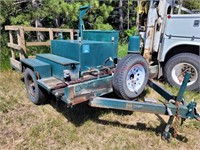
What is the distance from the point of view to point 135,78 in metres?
3.08

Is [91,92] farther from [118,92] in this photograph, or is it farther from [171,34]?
[171,34]

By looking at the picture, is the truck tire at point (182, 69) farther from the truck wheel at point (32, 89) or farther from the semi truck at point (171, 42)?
the truck wheel at point (32, 89)

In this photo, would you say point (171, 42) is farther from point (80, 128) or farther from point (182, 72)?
point (80, 128)

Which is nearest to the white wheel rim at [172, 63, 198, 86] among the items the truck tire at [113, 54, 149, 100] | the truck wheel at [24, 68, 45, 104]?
the truck tire at [113, 54, 149, 100]

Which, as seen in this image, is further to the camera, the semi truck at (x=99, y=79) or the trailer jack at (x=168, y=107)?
the semi truck at (x=99, y=79)

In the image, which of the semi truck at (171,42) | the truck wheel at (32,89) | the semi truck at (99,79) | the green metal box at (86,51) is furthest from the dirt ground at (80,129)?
the semi truck at (171,42)

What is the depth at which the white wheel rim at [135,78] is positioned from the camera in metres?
2.95

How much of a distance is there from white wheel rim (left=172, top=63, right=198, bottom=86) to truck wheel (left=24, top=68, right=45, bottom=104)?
107 inches

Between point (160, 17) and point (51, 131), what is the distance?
3.15 meters

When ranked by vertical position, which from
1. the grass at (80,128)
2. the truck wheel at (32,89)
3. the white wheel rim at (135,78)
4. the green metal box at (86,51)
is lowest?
the grass at (80,128)

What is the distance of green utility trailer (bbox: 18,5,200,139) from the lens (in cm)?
258

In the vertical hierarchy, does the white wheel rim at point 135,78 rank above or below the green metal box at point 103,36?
below

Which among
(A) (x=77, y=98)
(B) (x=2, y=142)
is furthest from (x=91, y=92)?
(B) (x=2, y=142)

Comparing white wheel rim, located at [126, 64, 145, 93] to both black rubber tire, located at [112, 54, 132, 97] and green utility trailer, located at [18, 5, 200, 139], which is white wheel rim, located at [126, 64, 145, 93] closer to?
green utility trailer, located at [18, 5, 200, 139]
